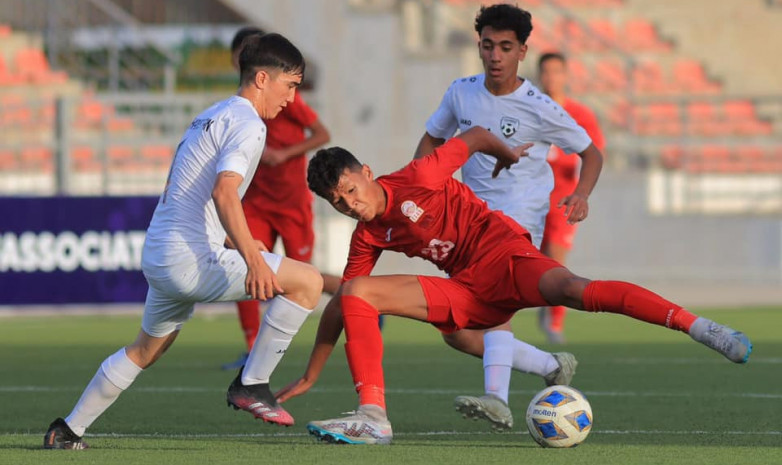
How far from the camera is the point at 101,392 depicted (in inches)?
241

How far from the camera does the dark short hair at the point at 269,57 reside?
620 cm

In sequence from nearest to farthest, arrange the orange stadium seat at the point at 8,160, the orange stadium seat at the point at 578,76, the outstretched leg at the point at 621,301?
the outstretched leg at the point at 621,301 < the orange stadium seat at the point at 8,160 < the orange stadium seat at the point at 578,76

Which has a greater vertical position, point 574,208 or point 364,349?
point 574,208

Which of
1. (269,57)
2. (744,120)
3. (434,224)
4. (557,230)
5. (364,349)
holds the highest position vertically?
(269,57)

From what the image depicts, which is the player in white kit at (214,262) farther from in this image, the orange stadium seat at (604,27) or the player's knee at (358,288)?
the orange stadium seat at (604,27)

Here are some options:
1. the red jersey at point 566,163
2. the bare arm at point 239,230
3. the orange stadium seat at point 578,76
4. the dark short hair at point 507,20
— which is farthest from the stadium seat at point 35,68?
the bare arm at point 239,230

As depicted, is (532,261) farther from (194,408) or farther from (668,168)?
(668,168)

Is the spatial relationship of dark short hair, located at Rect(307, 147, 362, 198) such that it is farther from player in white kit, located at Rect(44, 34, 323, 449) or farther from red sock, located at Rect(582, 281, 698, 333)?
red sock, located at Rect(582, 281, 698, 333)

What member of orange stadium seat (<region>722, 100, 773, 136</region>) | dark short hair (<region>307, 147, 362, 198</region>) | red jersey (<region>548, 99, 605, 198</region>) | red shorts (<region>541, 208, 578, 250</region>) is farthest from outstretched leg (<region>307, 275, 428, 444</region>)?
orange stadium seat (<region>722, 100, 773, 136</region>)

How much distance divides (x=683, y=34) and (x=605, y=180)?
10388mm

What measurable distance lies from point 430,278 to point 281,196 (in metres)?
3.46

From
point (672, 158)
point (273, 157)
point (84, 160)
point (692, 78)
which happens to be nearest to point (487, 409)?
point (273, 157)

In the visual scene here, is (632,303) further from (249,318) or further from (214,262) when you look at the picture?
(249,318)

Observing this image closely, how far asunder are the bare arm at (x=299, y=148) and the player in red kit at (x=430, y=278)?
9.71 feet
